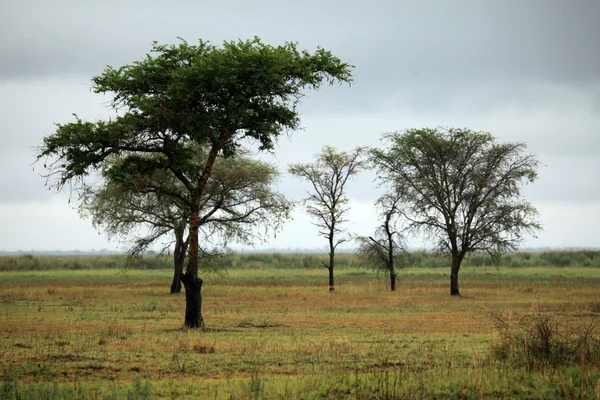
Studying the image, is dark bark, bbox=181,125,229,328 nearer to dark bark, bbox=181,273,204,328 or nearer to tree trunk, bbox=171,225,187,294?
dark bark, bbox=181,273,204,328

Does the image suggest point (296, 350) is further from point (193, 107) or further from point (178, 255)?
point (178, 255)

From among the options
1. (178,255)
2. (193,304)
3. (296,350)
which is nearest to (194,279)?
(193,304)

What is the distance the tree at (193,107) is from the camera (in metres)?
25.4

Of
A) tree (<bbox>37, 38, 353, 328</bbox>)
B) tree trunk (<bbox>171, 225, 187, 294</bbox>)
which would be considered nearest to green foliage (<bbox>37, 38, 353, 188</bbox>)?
tree (<bbox>37, 38, 353, 328</bbox>)

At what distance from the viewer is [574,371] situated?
14531 millimetres

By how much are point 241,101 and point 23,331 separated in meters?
11.7

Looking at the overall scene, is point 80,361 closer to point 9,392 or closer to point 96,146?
point 9,392

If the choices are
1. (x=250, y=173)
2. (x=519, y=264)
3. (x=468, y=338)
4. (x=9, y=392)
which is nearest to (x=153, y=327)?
(x=468, y=338)

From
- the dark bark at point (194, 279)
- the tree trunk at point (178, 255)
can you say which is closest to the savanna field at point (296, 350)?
the dark bark at point (194, 279)

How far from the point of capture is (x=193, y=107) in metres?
26.6

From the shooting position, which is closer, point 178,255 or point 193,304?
point 193,304

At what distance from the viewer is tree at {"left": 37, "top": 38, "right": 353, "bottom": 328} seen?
25.4 metres

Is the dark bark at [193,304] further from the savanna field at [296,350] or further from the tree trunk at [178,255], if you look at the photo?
the tree trunk at [178,255]

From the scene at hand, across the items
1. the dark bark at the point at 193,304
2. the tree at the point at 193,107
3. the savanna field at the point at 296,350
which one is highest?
the tree at the point at 193,107
